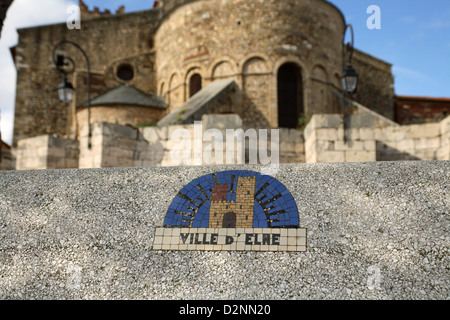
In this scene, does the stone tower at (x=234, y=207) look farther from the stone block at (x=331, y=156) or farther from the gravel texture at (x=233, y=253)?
the stone block at (x=331, y=156)

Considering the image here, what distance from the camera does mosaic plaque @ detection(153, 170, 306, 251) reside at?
500 cm

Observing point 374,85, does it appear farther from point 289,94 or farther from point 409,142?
point 409,142

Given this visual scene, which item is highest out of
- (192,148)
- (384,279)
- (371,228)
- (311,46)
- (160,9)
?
(160,9)

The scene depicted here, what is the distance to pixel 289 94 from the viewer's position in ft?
53.4

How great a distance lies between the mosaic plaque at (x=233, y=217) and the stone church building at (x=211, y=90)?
4332mm

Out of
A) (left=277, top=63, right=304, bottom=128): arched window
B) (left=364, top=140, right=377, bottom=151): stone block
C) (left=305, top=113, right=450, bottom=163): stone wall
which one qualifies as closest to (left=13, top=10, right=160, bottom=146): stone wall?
(left=277, top=63, right=304, bottom=128): arched window

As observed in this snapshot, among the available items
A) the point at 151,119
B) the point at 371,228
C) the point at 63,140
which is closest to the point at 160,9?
the point at 151,119

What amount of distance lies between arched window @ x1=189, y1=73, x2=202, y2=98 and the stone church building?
37 mm

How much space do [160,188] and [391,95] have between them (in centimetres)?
2092

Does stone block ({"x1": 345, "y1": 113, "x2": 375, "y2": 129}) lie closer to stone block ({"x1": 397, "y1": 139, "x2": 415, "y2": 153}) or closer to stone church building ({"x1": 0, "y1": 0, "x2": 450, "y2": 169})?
stone church building ({"x1": 0, "y1": 0, "x2": 450, "y2": 169})

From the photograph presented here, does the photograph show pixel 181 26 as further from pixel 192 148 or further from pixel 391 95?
pixel 391 95

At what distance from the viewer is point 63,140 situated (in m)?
11.5

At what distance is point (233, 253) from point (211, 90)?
10.9m
